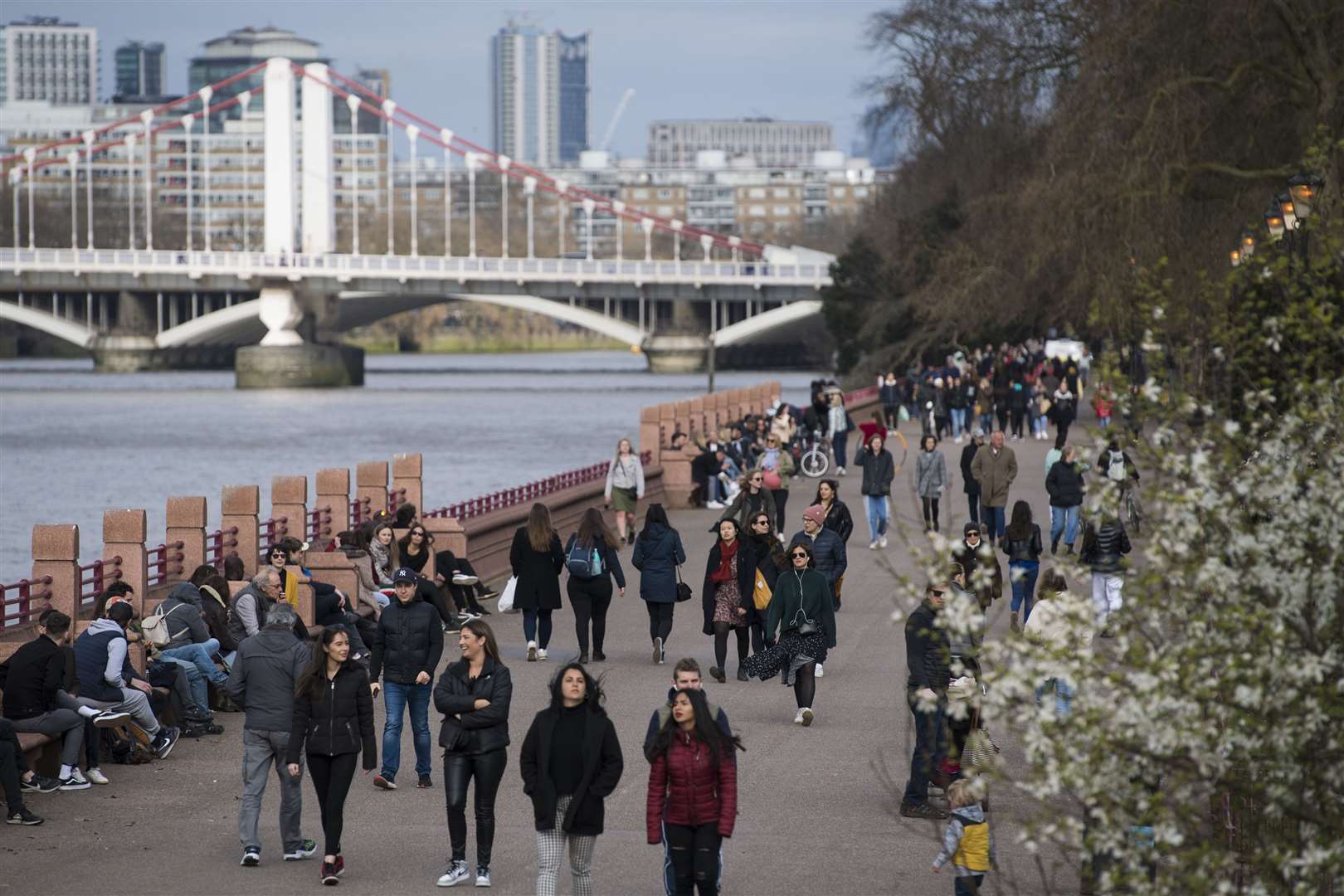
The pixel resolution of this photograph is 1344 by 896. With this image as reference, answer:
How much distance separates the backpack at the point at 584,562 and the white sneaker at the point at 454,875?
583cm

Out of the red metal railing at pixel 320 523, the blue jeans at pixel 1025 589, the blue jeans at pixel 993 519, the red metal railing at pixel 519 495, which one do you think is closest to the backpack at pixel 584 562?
the blue jeans at pixel 1025 589

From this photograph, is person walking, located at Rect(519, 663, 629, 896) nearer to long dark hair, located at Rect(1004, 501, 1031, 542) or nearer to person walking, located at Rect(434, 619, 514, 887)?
person walking, located at Rect(434, 619, 514, 887)

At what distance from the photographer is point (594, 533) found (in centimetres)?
1511

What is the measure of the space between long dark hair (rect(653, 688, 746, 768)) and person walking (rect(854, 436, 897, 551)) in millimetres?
13570

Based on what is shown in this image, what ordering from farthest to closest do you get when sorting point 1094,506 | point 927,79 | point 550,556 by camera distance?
point 927,79
point 550,556
point 1094,506

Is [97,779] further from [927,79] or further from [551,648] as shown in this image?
[927,79]

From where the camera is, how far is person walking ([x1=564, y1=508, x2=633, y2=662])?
1512cm

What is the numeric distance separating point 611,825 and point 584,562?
15.3 feet

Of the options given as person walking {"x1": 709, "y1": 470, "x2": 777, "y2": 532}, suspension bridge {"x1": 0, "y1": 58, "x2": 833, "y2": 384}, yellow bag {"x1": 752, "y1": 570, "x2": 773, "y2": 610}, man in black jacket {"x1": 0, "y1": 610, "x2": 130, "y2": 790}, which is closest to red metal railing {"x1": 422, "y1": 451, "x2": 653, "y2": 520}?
person walking {"x1": 709, "y1": 470, "x2": 777, "y2": 532}

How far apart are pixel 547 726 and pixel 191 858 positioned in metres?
2.33

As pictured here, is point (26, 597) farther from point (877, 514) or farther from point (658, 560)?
point (877, 514)

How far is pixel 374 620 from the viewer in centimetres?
1563

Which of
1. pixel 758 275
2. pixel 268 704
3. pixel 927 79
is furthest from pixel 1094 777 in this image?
pixel 758 275

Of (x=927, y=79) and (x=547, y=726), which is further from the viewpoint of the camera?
(x=927, y=79)
